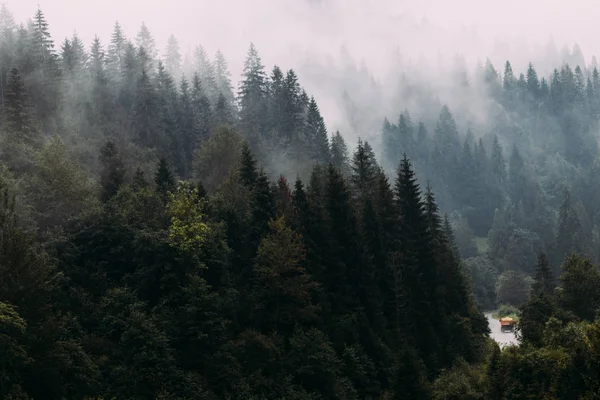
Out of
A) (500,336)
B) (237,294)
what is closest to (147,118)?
(237,294)

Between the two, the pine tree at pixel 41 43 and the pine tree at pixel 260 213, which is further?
the pine tree at pixel 41 43

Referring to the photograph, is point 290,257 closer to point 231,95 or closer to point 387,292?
point 387,292

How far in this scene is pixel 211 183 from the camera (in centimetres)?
9581

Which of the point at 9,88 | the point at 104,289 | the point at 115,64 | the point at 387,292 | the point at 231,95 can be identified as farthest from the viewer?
the point at 231,95

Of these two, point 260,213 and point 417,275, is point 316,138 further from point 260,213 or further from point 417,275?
point 260,213

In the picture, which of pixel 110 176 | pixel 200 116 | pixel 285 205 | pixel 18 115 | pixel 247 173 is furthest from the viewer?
pixel 200 116

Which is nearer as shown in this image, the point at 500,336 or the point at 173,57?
the point at 500,336

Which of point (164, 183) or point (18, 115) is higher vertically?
point (18, 115)

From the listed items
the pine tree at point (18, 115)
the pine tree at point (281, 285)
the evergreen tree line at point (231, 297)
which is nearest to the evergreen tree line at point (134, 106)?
the pine tree at point (18, 115)

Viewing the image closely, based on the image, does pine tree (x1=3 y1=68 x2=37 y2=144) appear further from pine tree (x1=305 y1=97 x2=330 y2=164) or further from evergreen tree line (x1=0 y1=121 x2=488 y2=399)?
pine tree (x1=305 y1=97 x2=330 y2=164)

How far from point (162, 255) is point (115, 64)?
333 ft

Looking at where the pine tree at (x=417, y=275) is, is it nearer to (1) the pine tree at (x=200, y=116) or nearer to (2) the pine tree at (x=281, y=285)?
(2) the pine tree at (x=281, y=285)

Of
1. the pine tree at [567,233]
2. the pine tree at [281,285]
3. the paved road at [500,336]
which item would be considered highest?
the pine tree at [567,233]

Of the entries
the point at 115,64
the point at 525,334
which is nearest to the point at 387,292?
the point at 525,334
